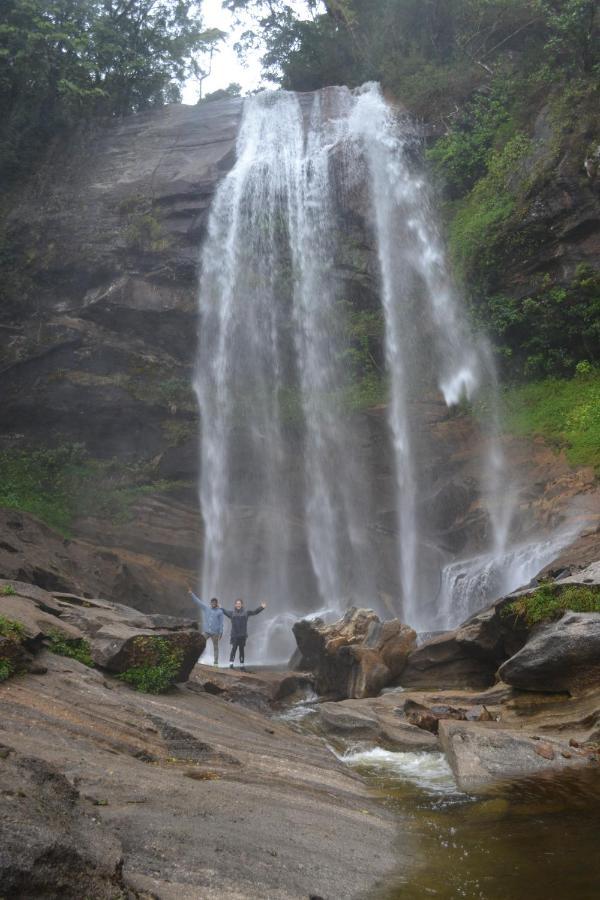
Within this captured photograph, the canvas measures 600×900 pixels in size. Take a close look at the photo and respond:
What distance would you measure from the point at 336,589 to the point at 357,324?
901 centimetres

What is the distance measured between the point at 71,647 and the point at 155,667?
1.00m

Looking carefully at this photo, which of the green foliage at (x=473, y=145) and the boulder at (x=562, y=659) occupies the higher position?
the green foliage at (x=473, y=145)

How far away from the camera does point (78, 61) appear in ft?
92.3

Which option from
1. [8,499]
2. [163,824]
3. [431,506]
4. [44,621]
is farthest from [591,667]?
[8,499]

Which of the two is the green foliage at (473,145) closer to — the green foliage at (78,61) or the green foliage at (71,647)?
the green foliage at (78,61)

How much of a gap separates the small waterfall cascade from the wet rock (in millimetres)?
17322

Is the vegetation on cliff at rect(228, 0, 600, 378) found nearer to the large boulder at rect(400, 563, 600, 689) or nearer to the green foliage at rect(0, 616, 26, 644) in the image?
the large boulder at rect(400, 563, 600, 689)

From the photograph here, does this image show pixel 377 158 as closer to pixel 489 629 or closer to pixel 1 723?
pixel 489 629

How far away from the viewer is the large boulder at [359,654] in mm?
12875

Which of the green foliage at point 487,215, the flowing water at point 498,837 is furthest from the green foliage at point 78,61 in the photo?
the flowing water at point 498,837

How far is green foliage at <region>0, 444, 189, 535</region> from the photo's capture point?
23141 mm

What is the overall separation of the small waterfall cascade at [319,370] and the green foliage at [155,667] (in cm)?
1195

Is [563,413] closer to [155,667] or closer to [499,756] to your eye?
[499,756]

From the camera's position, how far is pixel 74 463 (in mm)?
24812
